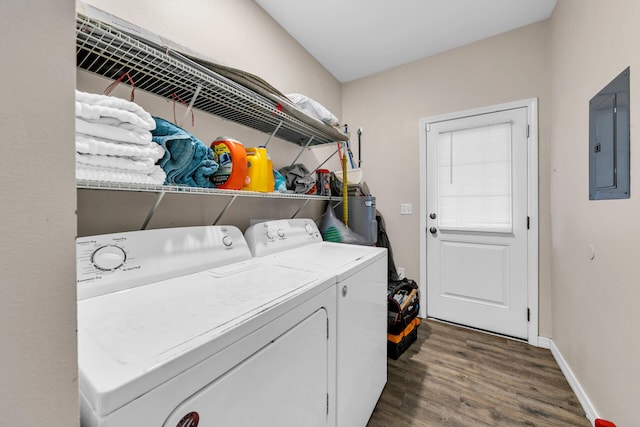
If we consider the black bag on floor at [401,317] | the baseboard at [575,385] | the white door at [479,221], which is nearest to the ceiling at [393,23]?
the white door at [479,221]

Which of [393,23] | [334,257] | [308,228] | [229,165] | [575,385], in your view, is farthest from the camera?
[393,23]

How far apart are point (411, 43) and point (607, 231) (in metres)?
2.10

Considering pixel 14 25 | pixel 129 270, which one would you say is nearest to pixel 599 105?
pixel 14 25

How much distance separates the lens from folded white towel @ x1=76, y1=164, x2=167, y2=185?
822 mm

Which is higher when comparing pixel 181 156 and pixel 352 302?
pixel 181 156

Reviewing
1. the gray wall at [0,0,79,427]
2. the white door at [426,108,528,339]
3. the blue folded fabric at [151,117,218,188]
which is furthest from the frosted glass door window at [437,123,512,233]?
the gray wall at [0,0,79,427]

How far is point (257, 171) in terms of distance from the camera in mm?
1446

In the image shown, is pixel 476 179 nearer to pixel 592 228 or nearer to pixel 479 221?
pixel 479 221

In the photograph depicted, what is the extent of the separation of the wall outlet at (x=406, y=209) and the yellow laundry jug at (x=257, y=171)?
175 cm

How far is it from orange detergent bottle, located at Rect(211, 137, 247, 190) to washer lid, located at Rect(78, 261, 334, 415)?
0.46 m

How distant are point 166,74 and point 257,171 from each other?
586 mm

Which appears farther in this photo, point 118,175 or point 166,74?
point 166,74

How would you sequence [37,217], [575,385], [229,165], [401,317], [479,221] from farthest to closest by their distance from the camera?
[479,221]
[401,317]
[575,385]
[229,165]
[37,217]

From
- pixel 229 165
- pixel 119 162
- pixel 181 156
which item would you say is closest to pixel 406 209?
pixel 229 165
